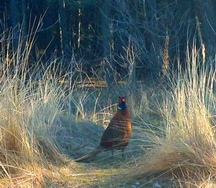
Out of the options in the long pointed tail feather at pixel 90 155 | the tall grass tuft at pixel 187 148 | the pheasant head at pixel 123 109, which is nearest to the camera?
the tall grass tuft at pixel 187 148

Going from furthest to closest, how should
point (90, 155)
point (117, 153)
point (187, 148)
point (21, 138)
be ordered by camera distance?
point (117, 153)
point (90, 155)
point (21, 138)
point (187, 148)

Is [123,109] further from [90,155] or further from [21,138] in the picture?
[21,138]

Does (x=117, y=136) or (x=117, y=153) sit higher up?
(x=117, y=136)

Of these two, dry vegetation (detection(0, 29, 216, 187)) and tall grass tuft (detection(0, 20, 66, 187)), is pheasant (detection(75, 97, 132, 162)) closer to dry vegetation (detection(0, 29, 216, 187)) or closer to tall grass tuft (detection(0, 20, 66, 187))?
dry vegetation (detection(0, 29, 216, 187))

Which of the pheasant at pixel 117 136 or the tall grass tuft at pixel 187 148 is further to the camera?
the pheasant at pixel 117 136

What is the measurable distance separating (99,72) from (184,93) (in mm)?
5984

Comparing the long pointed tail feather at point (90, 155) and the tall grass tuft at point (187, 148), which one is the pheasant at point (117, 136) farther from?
the tall grass tuft at point (187, 148)

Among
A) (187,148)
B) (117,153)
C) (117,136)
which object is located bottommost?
(117,153)

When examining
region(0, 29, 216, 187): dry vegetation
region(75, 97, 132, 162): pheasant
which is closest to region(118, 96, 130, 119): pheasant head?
region(75, 97, 132, 162): pheasant

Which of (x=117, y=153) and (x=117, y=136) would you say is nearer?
(x=117, y=136)

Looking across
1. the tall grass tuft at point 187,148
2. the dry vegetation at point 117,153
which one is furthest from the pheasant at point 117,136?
the tall grass tuft at point 187,148

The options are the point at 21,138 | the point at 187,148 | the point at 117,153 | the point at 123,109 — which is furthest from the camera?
the point at 117,153

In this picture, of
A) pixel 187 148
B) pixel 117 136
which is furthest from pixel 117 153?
pixel 187 148

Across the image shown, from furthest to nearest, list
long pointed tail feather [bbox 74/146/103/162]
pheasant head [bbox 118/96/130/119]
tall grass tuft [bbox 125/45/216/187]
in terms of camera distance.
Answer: pheasant head [bbox 118/96/130/119], long pointed tail feather [bbox 74/146/103/162], tall grass tuft [bbox 125/45/216/187]
